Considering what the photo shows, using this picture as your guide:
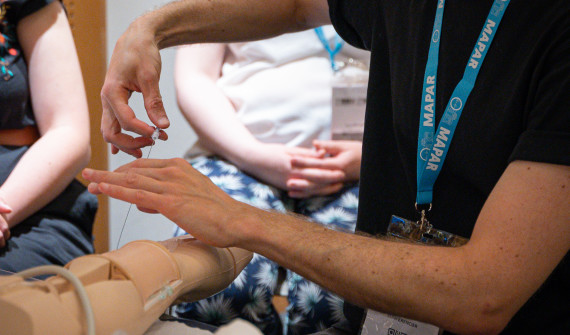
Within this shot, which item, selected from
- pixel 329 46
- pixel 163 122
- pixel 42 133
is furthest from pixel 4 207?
pixel 329 46

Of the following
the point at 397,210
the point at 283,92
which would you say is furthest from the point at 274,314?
the point at 283,92

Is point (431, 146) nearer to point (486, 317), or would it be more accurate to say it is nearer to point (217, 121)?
point (486, 317)

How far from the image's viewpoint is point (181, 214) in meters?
0.79

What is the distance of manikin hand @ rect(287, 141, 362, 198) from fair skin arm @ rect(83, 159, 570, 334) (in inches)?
28.2

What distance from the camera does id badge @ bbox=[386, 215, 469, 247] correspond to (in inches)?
35.9

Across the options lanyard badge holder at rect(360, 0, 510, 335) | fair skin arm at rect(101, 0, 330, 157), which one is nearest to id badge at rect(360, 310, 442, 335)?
lanyard badge holder at rect(360, 0, 510, 335)

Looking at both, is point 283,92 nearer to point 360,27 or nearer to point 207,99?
point 207,99

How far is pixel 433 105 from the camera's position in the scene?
37.0 inches

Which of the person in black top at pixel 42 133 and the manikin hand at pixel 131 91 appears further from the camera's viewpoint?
the person in black top at pixel 42 133

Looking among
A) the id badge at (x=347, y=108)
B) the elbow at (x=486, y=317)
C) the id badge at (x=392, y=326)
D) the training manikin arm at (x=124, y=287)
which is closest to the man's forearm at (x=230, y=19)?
the id badge at (x=347, y=108)

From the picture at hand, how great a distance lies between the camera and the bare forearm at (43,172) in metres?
1.31

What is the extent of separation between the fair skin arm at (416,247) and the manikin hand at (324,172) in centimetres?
72

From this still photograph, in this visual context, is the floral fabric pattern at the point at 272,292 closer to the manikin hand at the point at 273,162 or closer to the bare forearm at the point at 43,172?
the manikin hand at the point at 273,162

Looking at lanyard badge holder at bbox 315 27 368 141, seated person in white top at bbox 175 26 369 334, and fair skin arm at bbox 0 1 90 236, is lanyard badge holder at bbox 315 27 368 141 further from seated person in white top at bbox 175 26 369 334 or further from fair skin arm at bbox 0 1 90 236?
fair skin arm at bbox 0 1 90 236
